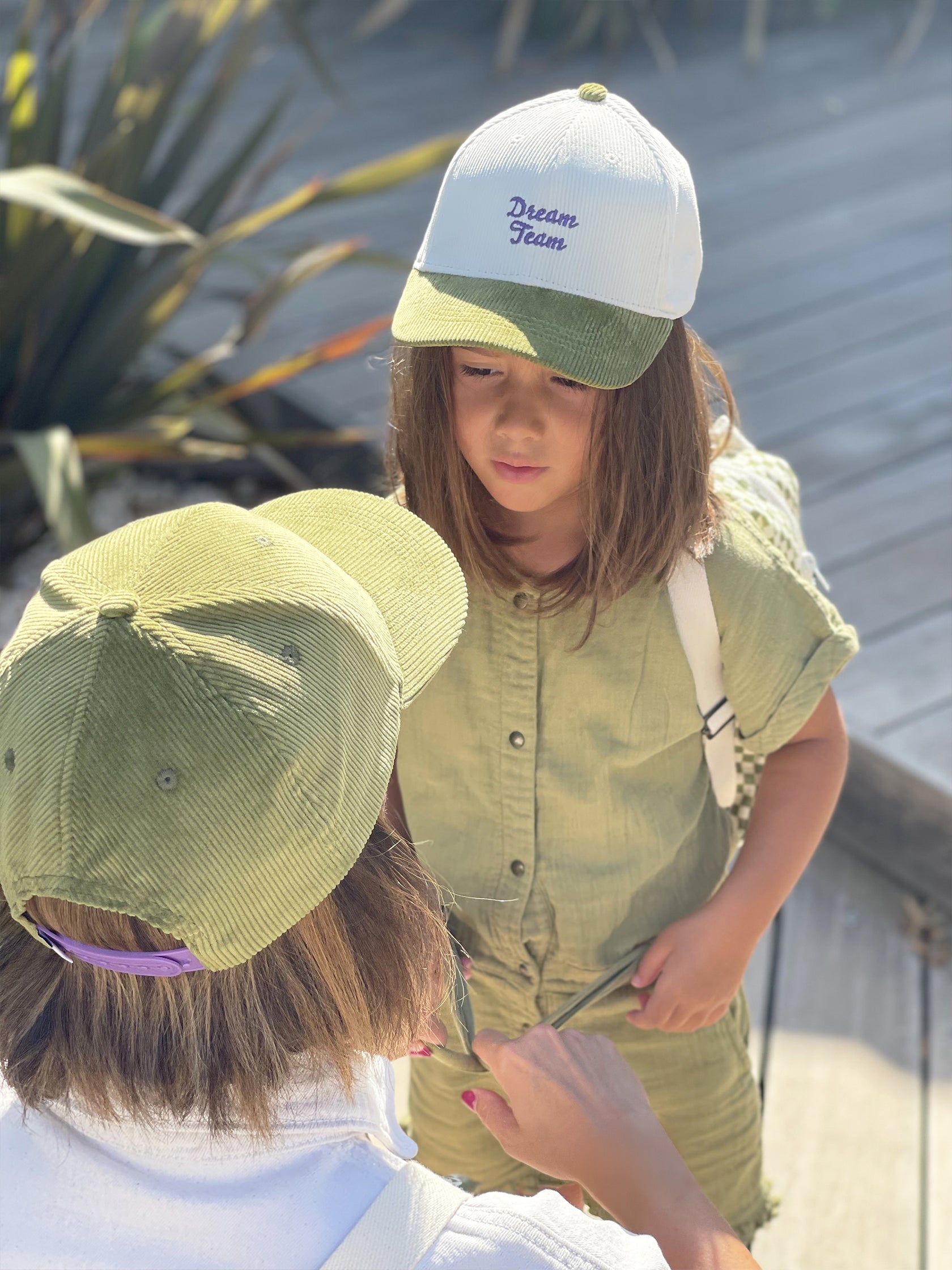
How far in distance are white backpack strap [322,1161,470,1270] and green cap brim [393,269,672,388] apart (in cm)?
57

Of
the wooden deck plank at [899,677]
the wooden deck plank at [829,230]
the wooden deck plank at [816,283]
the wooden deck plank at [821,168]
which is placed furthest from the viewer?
the wooden deck plank at [821,168]

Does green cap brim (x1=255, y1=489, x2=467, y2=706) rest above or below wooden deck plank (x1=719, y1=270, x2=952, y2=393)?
above

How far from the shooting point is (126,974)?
79 cm

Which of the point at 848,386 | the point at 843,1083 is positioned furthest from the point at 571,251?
the point at 848,386

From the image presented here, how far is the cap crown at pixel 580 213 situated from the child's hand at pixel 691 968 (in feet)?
1.82

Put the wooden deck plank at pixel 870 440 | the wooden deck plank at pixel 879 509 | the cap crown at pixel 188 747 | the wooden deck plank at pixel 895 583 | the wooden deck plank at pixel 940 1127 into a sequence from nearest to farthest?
the cap crown at pixel 188 747
the wooden deck plank at pixel 940 1127
the wooden deck plank at pixel 895 583
the wooden deck plank at pixel 879 509
the wooden deck plank at pixel 870 440

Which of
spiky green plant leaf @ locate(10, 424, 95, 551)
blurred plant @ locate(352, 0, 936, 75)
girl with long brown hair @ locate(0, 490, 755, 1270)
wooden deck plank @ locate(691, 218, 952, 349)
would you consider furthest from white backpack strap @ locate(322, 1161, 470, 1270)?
blurred plant @ locate(352, 0, 936, 75)

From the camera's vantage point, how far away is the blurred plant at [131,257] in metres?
2.64

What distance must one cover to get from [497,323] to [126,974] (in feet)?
1.76

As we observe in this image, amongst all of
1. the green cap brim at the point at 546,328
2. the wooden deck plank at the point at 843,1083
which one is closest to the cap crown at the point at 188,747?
the green cap brim at the point at 546,328

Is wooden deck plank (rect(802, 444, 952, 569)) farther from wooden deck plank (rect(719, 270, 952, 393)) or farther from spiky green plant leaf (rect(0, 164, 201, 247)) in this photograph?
spiky green plant leaf (rect(0, 164, 201, 247))

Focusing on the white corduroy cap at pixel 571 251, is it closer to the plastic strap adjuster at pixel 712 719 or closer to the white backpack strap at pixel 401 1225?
the plastic strap adjuster at pixel 712 719

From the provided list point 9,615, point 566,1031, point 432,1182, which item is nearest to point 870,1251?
point 566,1031

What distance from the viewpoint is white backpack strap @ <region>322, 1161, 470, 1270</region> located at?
2.44ft
